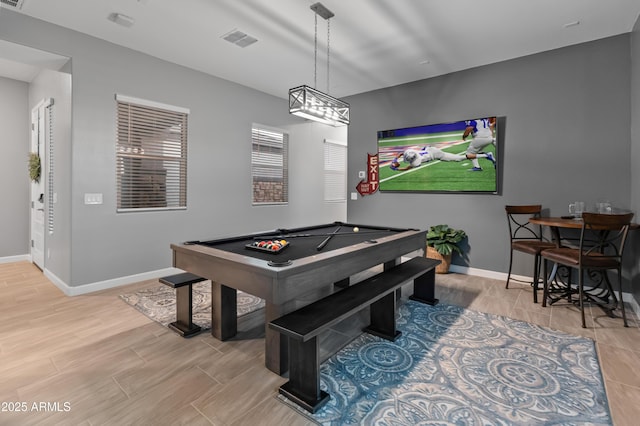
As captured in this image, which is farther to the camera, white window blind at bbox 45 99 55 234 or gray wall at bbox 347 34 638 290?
white window blind at bbox 45 99 55 234

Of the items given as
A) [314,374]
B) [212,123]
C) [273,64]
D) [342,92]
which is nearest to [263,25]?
[273,64]

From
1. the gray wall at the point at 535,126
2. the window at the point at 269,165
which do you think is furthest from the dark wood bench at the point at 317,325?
the window at the point at 269,165

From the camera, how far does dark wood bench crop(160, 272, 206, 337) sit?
8.75ft

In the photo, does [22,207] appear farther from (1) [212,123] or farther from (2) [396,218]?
(2) [396,218]

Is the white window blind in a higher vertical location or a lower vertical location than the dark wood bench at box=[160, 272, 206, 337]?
higher

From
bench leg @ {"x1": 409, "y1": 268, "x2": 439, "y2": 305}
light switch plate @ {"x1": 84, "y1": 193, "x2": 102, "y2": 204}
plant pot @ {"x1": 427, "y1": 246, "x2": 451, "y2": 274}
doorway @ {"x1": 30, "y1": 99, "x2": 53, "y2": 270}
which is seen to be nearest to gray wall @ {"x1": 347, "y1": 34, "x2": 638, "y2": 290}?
plant pot @ {"x1": 427, "y1": 246, "x2": 451, "y2": 274}

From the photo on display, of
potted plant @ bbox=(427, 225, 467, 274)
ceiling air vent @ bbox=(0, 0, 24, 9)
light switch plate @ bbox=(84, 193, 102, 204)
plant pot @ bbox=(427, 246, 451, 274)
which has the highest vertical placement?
ceiling air vent @ bbox=(0, 0, 24, 9)

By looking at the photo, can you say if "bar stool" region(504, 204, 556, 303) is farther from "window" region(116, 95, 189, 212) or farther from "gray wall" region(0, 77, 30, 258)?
"gray wall" region(0, 77, 30, 258)

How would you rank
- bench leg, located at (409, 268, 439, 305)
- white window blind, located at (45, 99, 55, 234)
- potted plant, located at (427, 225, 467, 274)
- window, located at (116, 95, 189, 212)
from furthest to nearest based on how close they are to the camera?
1. potted plant, located at (427, 225, 467, 274)
2. white window blind, located at (45, 99, 55, 234)
3. window, located at (116, 95, 189, 212)
4. bench leg, located at (409, 268, 439, 305)

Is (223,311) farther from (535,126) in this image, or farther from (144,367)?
(535,126)

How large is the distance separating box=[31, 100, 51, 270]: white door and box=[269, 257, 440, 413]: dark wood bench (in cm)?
454

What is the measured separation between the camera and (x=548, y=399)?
73.7 inches

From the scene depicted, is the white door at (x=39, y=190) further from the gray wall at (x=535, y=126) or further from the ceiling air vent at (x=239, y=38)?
the gray wall at (x=535, y=126)

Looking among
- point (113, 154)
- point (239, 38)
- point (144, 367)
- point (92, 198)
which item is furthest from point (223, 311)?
point (239, 38)
